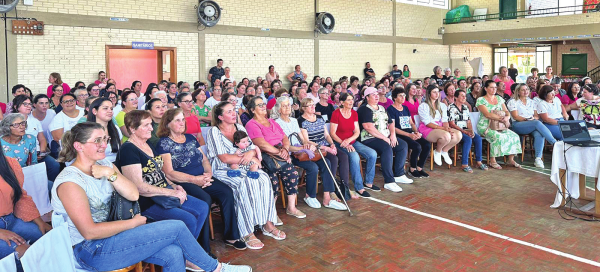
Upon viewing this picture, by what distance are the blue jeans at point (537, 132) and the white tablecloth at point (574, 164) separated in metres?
2.45

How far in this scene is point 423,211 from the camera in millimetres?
4758

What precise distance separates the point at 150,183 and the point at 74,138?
84 cm

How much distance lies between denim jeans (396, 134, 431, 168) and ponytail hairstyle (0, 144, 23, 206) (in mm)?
4852

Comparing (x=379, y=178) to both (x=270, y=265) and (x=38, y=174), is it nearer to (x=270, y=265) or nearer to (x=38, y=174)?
(x=270, y=265)

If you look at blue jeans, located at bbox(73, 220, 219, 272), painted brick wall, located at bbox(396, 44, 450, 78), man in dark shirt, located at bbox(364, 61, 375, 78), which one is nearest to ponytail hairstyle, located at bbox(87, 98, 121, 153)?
blue jeans, located at bbox(73, 220, 219, 272)

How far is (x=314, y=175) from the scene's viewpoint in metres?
4.93

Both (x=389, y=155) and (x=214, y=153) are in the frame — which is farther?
(x=389, y=155)

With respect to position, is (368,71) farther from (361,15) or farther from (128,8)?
(128,8)

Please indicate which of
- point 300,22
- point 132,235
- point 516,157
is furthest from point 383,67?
point 132,235

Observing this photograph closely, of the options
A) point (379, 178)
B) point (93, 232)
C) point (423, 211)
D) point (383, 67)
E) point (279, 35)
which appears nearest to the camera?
point (93, 232)

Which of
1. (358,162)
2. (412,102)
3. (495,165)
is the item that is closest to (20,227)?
(358,162)

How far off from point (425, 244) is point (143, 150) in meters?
2.39

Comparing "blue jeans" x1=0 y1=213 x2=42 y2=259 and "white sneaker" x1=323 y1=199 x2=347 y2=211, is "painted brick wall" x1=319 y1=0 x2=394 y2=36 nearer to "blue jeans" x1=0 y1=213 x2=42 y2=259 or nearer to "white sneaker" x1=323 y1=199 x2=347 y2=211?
"white sneaker" x1=323 y1=199 x2=347 y2=211

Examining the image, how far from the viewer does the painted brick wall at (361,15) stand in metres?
14.5
